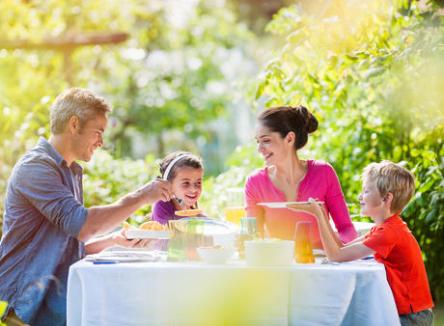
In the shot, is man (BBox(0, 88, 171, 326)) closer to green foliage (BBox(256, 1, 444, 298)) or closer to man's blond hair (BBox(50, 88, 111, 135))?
man's blond hair (BBox(50, 88, 111, 135))

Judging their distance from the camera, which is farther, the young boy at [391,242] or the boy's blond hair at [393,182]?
the boy's blond hair at [393,182]

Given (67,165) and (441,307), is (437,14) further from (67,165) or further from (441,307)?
(67,165)

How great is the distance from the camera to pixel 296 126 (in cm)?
441

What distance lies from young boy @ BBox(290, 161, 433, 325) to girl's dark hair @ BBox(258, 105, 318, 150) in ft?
2.25

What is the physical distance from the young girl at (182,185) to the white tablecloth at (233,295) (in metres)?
1.13

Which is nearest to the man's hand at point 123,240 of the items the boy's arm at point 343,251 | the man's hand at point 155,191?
the man's hand at point 155,191

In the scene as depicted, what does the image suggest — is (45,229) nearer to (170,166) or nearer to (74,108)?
(74,108)

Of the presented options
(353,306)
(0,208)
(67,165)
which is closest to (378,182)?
(353,306)

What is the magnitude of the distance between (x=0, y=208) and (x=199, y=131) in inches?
800

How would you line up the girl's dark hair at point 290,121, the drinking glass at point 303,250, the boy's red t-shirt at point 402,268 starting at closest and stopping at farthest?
the drinking glass at point 303,250 → the boy's red t-shirt at point 402,268 → the girl's dark hair at point 290,121

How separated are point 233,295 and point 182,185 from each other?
1264 millimetres

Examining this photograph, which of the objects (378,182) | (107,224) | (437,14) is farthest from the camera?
(437,14)

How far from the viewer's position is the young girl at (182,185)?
14.0 ft

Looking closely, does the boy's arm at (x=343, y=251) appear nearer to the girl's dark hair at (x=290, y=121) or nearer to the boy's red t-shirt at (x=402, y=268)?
the boy's red t-shirt at (x=402, y=268)
